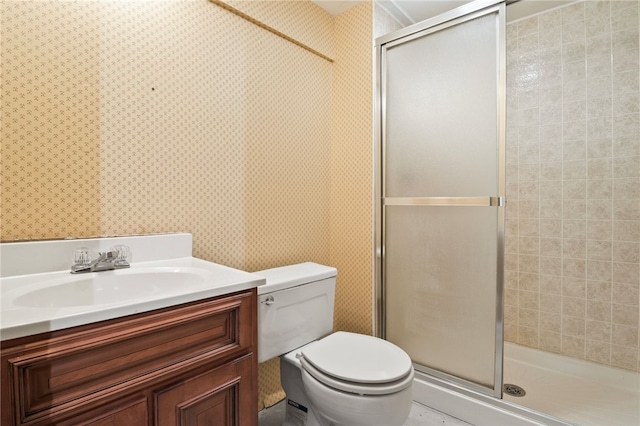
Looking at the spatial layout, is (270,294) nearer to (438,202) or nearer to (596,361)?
(438,202)

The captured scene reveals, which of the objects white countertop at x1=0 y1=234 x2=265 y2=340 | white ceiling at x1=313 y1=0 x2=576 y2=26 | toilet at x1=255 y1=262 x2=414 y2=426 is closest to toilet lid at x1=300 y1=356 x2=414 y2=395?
toilet at x1=255 y1=262 x2=414 y2=426

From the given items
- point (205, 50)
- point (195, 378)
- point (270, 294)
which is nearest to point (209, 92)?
point (205, 50)

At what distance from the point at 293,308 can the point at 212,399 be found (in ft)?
1.95

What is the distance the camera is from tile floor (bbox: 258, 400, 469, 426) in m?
1.63

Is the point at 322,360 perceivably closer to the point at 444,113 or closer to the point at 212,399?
the point at 212,399

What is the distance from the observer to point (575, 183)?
6.89 feet

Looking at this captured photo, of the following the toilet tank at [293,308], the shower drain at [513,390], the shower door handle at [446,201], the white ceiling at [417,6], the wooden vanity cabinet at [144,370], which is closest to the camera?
the wooden vanity cabinet at [144,370]

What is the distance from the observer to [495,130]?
1558 mm

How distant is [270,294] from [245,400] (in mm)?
448

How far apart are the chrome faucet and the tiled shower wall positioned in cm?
243

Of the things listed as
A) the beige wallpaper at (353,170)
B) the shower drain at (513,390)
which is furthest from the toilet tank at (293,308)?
the shower drain at (513,390)

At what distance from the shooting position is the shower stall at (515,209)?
5.26 feet

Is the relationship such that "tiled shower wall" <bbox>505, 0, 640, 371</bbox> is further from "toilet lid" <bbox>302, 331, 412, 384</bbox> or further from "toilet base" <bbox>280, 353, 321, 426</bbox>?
"toilet base" <bbox>280, 353, 321, 426</bbox>

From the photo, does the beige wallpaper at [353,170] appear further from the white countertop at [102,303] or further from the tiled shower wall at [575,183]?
the tiled shower wall at [575,183]
